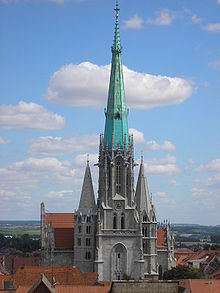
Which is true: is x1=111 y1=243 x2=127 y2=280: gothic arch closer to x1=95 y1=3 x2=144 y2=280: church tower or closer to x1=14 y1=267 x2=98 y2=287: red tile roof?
x1=95 y1=3 x2=144 y2=280: church tower

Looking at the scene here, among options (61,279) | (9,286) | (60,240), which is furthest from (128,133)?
(9,286)

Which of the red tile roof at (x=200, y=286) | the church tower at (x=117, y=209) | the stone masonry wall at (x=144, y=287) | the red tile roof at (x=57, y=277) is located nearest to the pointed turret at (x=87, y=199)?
the church tower at (x=117, y=209)

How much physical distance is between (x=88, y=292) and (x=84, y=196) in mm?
49195

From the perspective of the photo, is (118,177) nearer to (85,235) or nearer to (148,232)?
(148,232)

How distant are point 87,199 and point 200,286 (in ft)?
154

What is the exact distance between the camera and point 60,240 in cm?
13688

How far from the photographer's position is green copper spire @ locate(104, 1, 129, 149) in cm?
13412

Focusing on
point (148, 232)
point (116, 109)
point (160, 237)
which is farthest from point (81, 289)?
point (160, 237)

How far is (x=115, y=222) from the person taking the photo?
130 meters

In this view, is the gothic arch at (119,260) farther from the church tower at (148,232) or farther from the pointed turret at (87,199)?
the pointed turret at (87,199)

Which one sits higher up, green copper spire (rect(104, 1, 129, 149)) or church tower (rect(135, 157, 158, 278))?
green copper spire (rect(104, 1, 129, 149))

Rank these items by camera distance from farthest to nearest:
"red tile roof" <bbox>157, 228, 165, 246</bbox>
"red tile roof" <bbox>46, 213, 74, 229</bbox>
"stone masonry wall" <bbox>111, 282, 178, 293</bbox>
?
"red tile roof" <bbox>46, 213, 74, 229</bbox>
"red tile roof" <bbox>157, 228, 165, 246</bbox>
"stone masonry wall" <bbox>111, 282, 178, 293</bbox>

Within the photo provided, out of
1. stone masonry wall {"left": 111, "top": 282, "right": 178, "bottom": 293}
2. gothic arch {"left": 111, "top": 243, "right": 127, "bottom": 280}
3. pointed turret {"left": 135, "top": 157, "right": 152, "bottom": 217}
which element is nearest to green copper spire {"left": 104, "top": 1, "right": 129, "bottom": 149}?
pointed turret {"left": 135, "top": 157, "right": 152, "bottom": 217}

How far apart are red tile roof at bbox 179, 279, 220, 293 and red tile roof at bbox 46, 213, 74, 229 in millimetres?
57221
